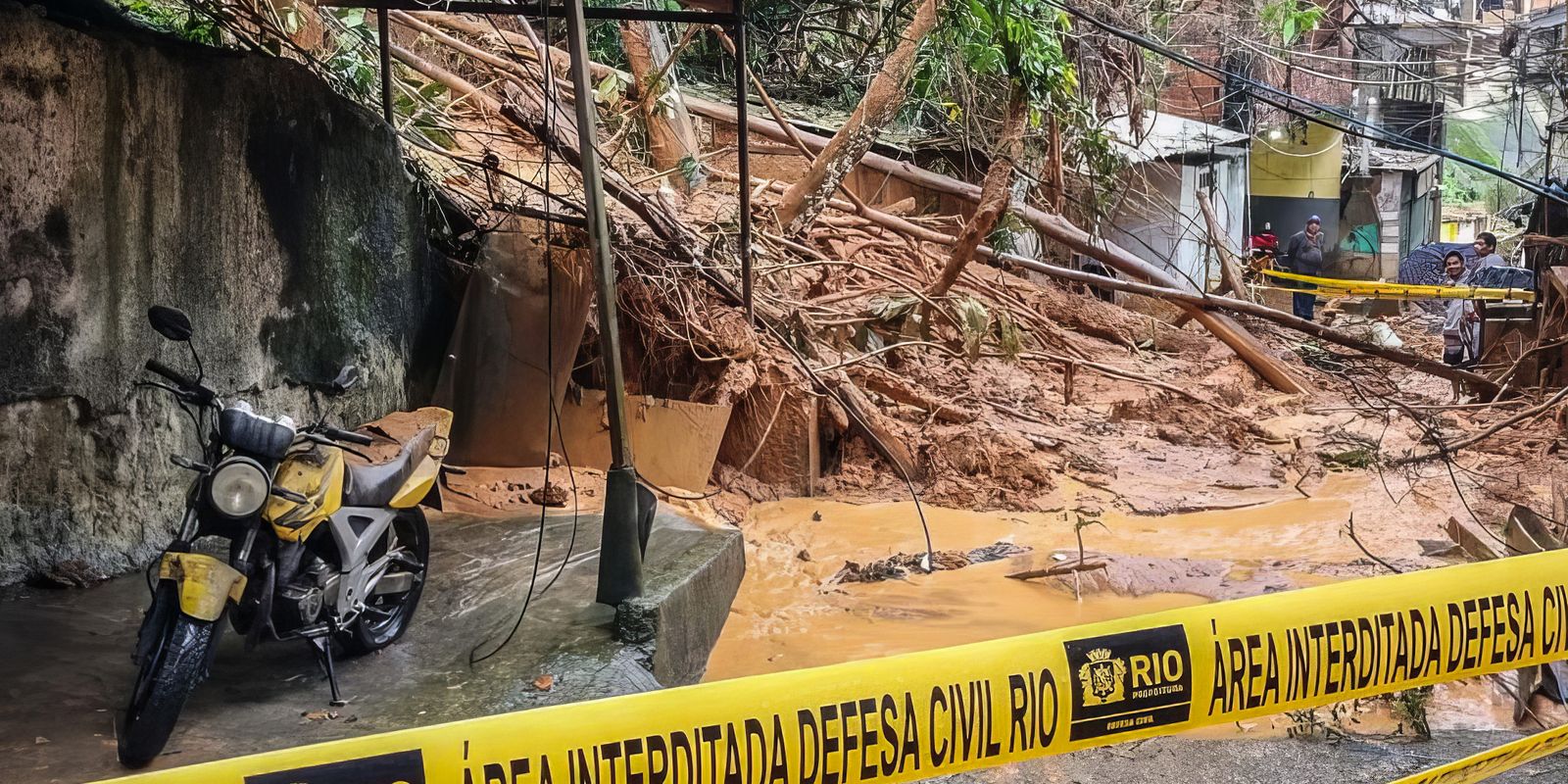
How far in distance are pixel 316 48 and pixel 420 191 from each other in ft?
5.49

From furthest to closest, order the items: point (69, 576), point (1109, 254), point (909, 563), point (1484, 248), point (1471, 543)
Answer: point (1484, 248) < point (1109, 254) < point (909, 563) < point (1471, 543) < point (69, 576)

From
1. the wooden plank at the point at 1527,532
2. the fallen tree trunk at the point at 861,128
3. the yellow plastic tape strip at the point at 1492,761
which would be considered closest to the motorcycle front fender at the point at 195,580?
the yellow plastic tape strip at the point at 1492,761

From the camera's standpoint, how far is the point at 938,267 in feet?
38.4

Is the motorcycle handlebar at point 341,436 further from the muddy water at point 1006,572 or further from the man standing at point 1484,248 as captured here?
the man standing at point 1484,248

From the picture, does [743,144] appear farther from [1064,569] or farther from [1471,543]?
[1471,543]

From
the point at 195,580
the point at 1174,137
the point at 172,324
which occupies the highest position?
the point at 1174,137

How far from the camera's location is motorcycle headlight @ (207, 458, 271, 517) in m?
3.43

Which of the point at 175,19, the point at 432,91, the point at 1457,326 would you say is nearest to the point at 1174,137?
the point at 1457,326

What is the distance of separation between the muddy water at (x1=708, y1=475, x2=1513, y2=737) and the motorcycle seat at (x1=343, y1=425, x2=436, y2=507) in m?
1.76

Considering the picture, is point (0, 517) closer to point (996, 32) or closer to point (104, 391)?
point (104, 391)

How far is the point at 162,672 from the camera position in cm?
326

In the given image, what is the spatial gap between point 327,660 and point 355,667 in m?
0.35

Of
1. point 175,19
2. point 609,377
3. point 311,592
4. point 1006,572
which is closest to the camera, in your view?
point 311,592

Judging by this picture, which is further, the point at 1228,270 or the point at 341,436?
the point at 1228,270
